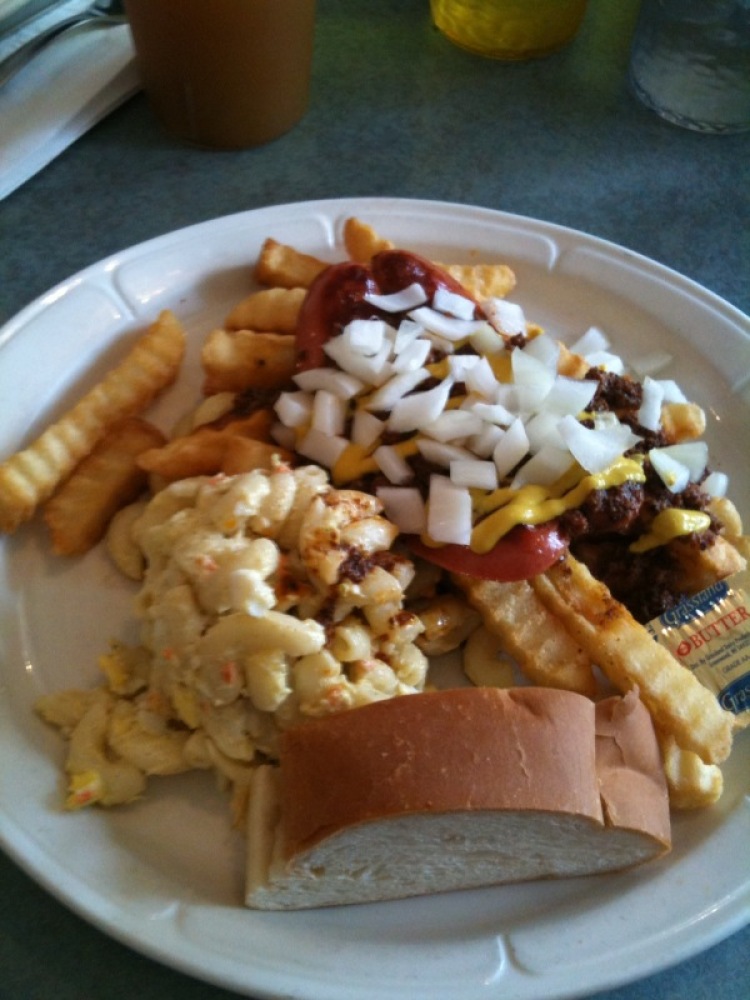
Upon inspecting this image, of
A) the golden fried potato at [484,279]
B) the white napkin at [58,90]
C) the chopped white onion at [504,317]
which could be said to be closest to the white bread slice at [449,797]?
the chopped white onion at [504,317]

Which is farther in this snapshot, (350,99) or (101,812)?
(350,99)

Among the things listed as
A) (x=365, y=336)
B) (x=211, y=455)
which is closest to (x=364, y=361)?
(x=365, y=336)

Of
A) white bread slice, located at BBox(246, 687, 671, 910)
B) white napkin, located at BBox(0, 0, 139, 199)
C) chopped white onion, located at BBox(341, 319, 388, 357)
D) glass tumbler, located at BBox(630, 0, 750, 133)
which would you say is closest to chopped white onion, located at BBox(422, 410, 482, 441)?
chopped white onion, located at BBox(341, 319, 388, 357)

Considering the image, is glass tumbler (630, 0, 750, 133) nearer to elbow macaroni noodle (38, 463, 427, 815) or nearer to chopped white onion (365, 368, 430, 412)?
chopped white onion (365, 368, 430, 412)

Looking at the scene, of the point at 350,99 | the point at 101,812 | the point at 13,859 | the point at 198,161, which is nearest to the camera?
the point at 13,859

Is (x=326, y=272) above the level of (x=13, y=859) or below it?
above

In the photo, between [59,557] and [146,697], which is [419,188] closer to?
[59,557]

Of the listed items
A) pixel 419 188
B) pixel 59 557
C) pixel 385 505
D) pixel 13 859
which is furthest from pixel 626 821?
pixel 419 188
